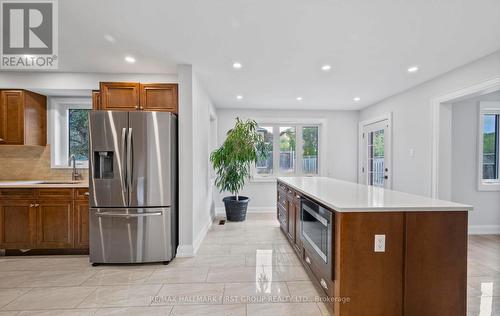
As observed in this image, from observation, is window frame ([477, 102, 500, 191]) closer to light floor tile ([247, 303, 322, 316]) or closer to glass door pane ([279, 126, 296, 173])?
glass door pane ([279, 126, 296, 173])

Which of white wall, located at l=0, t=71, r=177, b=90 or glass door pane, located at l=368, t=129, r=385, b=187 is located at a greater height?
white wall, located at l=0, t=71, r=177, b=90

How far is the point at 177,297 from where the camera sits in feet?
7.25

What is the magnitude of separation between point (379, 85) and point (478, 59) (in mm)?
1227

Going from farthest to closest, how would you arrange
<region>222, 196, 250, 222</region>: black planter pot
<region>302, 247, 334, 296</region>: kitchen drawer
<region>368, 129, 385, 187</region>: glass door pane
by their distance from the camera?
1. <region>368, 129, 385, 187</region>: glass door pane
2. <region>222, 196, 250, 222</region>: black planter pot
3. <region>302, 247, 334, 296</region>: kitchen drawer

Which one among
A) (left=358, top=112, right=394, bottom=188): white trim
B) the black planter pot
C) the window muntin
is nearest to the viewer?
the window muntin

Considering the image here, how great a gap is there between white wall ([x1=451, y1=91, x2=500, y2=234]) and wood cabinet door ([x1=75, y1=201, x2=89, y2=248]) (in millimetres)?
5599

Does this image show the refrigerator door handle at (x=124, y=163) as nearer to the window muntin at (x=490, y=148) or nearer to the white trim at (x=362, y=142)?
the white trim at (x=362, y=142)

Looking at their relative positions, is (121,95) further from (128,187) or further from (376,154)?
(376,154)

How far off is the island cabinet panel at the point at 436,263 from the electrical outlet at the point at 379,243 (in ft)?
0.58

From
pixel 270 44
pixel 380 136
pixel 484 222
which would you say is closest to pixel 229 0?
pixel 270 44

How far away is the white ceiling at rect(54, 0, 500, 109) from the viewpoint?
1.97m

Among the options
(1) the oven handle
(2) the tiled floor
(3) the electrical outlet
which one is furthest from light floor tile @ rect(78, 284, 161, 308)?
(3) the electrical outlet

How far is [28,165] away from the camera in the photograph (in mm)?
3688

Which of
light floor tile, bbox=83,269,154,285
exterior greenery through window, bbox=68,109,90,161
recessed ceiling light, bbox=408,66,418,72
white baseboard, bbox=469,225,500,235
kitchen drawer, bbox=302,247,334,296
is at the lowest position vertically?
light floor tile, bbox=83,269,154,285
